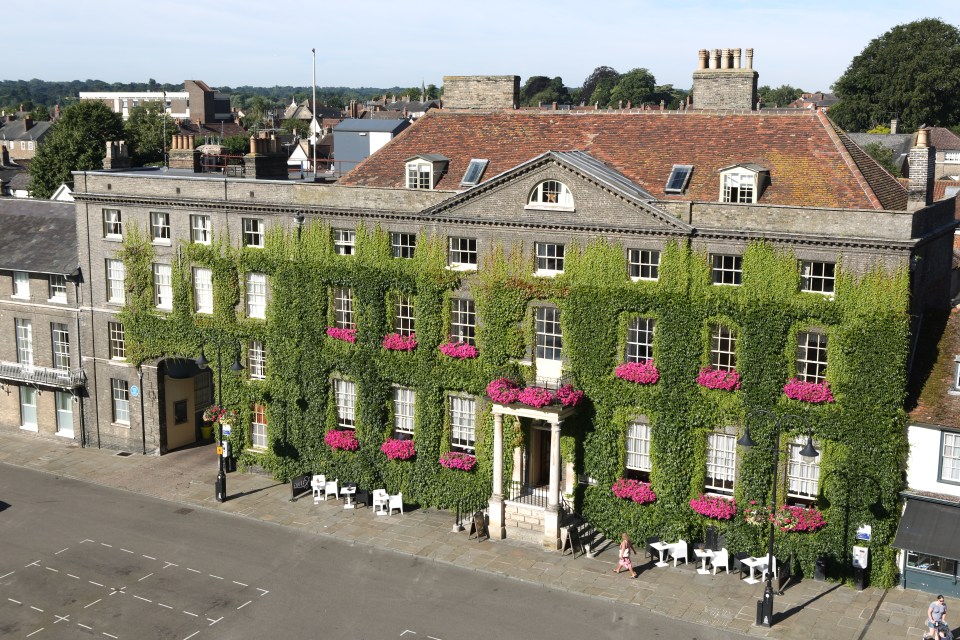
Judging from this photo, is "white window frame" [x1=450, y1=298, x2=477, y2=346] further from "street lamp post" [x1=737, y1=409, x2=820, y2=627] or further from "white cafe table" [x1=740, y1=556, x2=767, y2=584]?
"white cafe table" [x1=740, y1=556, x2=767, y2=584]

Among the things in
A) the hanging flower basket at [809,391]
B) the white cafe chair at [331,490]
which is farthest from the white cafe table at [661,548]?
the white cafe chair at [331,490]

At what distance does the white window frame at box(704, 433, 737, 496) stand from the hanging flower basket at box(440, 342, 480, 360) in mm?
9909

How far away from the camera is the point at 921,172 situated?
3694cm

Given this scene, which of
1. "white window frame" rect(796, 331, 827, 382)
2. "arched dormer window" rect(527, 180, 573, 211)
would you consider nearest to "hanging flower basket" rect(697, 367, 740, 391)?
"white window frame" rect(796, 331, 827, 382)

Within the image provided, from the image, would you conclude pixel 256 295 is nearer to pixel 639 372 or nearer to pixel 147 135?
pixel 639 372

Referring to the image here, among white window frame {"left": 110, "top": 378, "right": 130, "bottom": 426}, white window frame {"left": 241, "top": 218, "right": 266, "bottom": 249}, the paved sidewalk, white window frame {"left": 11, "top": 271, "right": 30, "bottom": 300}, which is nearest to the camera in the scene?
the paved sidewalk

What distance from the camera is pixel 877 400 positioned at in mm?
35031

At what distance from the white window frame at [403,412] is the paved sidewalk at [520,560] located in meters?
3.41

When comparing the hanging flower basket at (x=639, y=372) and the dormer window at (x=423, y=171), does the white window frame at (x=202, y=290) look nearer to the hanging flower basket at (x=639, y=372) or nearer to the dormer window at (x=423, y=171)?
the dormer window at (x=423, y=171)

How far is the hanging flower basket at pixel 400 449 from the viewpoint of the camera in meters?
43.5

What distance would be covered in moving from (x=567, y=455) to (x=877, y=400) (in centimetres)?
1178

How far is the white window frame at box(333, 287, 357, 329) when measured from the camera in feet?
146

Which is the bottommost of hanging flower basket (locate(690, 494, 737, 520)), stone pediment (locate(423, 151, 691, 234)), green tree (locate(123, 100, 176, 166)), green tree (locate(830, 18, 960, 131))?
hanging flower basket (locate(690, 494, 737, 520))

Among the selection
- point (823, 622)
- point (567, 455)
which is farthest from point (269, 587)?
point (823, 622)
